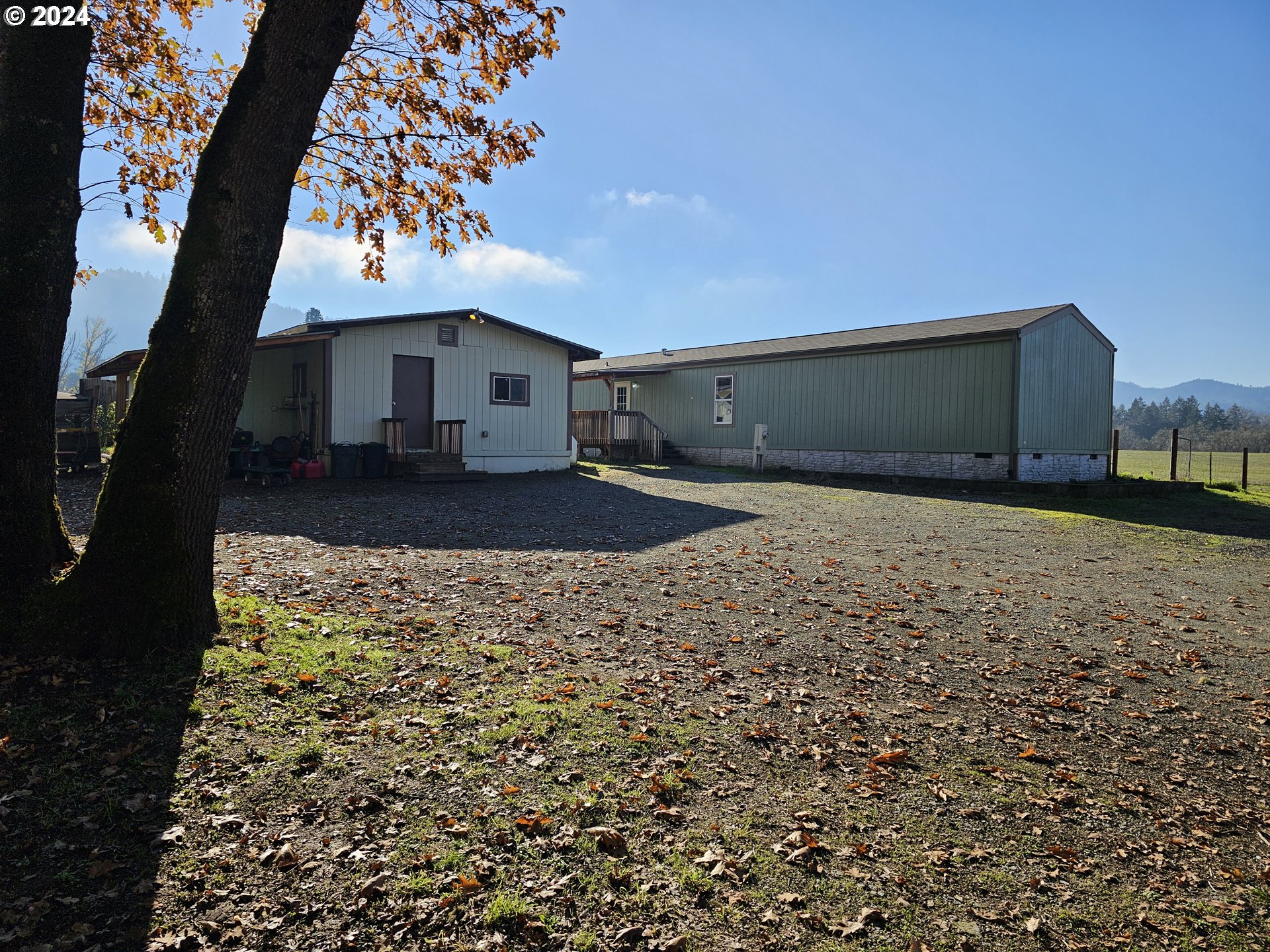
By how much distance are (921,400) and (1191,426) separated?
85.9 m

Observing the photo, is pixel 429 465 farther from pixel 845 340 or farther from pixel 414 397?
pixel 845 340

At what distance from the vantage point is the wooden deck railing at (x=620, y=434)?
25375 mm

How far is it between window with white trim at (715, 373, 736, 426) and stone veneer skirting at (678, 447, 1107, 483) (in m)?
1.40

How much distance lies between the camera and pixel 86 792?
119 inches

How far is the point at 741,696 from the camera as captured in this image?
4410mm

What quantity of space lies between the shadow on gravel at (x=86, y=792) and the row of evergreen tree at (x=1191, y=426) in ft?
211

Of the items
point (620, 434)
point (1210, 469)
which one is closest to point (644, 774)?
point (620, 434)

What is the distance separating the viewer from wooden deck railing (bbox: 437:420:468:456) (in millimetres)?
16531

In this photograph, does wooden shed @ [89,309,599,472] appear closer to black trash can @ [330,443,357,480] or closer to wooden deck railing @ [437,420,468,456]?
wooden deck railing @ [437,420,468,456]

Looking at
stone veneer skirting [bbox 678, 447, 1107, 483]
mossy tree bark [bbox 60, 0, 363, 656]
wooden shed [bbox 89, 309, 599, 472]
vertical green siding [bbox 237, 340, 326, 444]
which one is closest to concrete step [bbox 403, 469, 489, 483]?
wooden shed [bbox 89, 309, 599, 472]

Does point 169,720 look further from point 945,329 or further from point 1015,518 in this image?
point 945,329

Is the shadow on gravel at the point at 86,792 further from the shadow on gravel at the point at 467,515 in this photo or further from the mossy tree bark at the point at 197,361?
the shadow on gravel at the point at 467,515

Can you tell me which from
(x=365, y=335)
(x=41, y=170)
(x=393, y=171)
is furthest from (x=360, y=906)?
(x=365, y=335)

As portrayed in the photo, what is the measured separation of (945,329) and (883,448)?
362 cm
